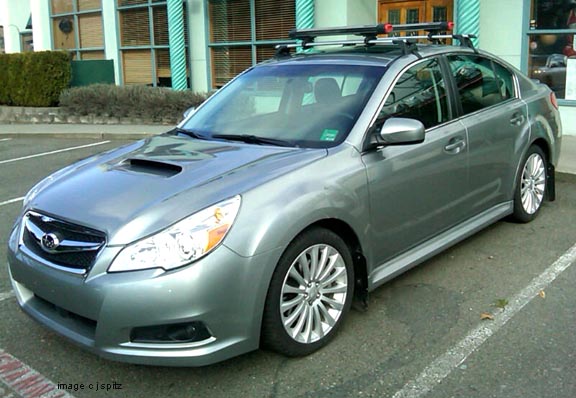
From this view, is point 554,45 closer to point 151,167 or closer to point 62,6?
point 151,167

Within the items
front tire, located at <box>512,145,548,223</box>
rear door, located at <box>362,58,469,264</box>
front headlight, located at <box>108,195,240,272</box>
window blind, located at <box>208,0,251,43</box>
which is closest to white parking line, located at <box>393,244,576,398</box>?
rear door, located at <box>362,58,469,264</box>

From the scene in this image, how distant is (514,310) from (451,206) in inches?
32.8

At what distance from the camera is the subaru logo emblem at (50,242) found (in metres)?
3.11

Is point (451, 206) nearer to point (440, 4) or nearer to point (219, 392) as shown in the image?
point (219, 392)

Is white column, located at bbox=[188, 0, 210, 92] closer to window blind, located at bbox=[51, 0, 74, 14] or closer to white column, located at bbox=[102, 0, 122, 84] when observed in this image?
white column, located at bbox=[102, 0, 122, 84]

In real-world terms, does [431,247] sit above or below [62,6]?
below

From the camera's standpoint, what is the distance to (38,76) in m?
15.0

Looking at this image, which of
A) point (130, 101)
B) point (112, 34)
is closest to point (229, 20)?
point (130, 101)

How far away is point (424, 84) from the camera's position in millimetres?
4305

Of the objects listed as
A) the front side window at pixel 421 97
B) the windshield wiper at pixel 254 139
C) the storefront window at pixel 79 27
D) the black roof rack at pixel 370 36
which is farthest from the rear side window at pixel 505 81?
the storefront window at pixel 79 27

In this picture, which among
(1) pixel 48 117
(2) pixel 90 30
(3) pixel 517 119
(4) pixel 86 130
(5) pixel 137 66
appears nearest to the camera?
(3) pixel 517 119

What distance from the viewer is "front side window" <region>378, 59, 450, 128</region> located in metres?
4.03

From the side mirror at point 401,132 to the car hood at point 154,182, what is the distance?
0.41 meters

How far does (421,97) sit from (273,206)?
5.48ft
